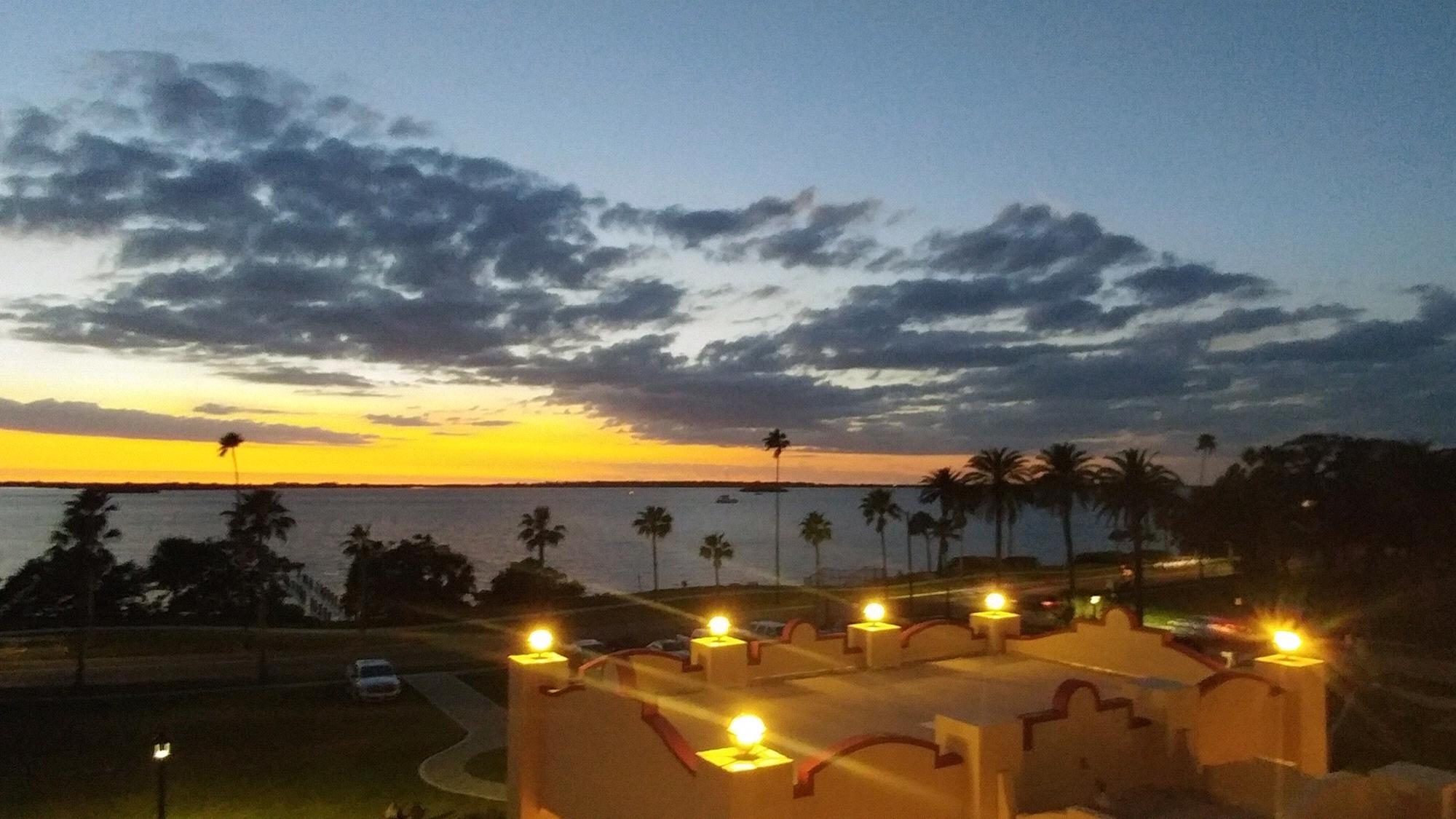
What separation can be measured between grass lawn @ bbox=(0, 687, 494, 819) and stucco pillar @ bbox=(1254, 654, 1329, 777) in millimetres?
15737

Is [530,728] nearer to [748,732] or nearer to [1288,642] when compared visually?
[748,732]

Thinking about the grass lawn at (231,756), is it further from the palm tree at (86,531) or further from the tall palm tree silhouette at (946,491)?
the tall palm tree silhouette at (946,491)

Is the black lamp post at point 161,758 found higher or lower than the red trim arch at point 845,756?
lower

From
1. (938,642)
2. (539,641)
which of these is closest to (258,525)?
(539,641)

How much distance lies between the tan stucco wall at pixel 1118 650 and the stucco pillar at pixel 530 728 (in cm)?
716

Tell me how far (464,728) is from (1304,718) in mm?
24413

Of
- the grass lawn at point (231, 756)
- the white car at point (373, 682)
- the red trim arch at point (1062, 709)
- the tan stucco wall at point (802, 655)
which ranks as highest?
the red trim arch at point (1062, 709)

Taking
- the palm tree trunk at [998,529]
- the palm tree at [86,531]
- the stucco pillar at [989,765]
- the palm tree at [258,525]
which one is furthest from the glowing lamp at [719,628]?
the palm tree trunk at [998,529]

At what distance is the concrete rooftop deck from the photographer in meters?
10.7

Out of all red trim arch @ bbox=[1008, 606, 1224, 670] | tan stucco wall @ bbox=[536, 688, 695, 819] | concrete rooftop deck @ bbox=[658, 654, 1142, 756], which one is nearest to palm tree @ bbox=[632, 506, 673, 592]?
red trim arch @ bbox=[1008, 606, 1224, 670]

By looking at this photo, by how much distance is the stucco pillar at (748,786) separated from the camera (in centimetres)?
782

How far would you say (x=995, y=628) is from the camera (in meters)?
15.4

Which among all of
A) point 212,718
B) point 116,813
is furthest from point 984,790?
point 212,718

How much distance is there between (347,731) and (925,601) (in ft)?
99.6
